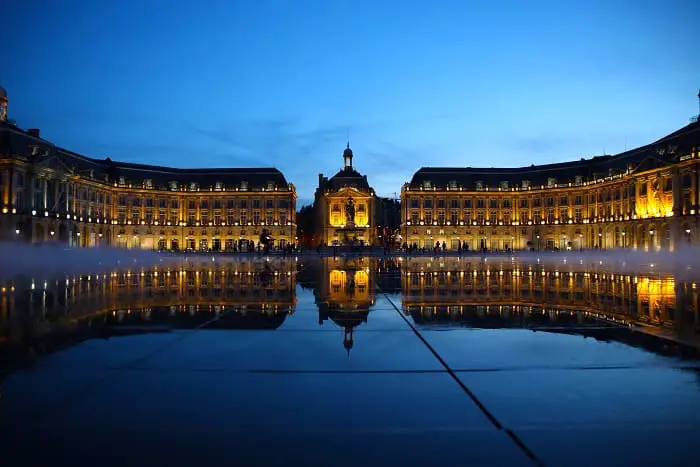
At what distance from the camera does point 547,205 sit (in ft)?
340

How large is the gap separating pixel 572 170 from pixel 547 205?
8.25 meters

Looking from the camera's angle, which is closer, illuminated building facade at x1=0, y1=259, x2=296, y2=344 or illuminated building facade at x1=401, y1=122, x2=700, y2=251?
illuminated building facade at x1=0, y1=259, x2=296, y2=344

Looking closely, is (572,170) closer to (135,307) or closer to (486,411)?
(135,307)

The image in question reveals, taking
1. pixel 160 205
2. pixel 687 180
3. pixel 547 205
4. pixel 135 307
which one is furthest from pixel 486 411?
pixel 160 205

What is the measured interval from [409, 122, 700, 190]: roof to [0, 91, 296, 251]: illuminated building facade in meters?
32.1

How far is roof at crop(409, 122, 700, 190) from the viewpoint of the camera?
235 ft

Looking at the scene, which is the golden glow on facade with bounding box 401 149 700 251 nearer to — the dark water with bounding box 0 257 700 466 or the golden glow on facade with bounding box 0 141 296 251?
the golden glow on facade with bounding box 0 141 296 251

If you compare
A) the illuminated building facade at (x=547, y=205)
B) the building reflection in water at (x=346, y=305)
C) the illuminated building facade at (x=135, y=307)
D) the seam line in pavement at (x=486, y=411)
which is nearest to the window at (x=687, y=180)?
the illuminated building facade at (x=547, y=205)

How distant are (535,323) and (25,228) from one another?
7527 centimetres

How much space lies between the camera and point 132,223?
100062mm

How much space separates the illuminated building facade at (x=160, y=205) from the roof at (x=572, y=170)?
3209 cm

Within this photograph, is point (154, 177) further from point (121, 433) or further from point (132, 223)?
point (121, 433)

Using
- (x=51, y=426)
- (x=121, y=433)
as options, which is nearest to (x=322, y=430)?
(x=121, y=433)

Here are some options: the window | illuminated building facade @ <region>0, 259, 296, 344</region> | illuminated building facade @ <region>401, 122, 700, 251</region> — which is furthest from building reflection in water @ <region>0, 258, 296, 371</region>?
the window
